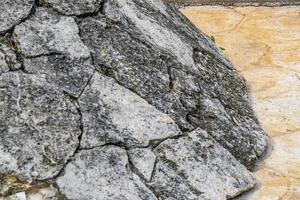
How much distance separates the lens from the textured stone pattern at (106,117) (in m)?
3.15

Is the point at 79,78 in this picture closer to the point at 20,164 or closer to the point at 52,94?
the point at 52,94

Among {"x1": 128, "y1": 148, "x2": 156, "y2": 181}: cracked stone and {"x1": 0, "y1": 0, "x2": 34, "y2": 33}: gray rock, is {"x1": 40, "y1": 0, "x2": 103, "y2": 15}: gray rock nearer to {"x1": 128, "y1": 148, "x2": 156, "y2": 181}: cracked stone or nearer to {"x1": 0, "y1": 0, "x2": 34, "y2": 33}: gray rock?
{"x1": 0, "y1": 0, "x2": 34, "y2": 33}: gray rock

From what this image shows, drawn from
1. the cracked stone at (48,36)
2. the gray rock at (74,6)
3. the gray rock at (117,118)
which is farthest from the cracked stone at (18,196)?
the gray rock at (74,6)

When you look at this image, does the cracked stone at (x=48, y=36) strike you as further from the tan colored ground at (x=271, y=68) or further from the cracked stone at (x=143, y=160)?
the tan colored ground at (x=271, y=68)

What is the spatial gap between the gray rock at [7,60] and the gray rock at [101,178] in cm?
54

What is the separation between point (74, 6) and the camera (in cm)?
361

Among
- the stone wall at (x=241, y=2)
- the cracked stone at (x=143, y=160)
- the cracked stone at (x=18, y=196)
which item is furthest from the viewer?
the stone wall at (x=241, y=2)

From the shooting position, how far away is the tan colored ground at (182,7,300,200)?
12.1 feet

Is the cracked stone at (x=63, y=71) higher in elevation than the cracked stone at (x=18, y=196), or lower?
higher

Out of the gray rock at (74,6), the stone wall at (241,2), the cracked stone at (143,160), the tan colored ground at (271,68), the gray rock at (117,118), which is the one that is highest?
the gray rock at (74,6)

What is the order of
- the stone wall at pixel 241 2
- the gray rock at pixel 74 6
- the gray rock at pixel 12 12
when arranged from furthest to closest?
1. the stone wall at pixel 241 2
2. the gray rock at pixel 74 6
3. the gray rock at pixel 12 12

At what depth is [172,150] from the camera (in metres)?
3.44

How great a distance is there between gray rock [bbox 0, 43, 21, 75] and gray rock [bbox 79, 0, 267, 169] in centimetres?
40

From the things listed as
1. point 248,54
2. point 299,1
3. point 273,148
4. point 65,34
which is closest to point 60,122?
point 65,34
